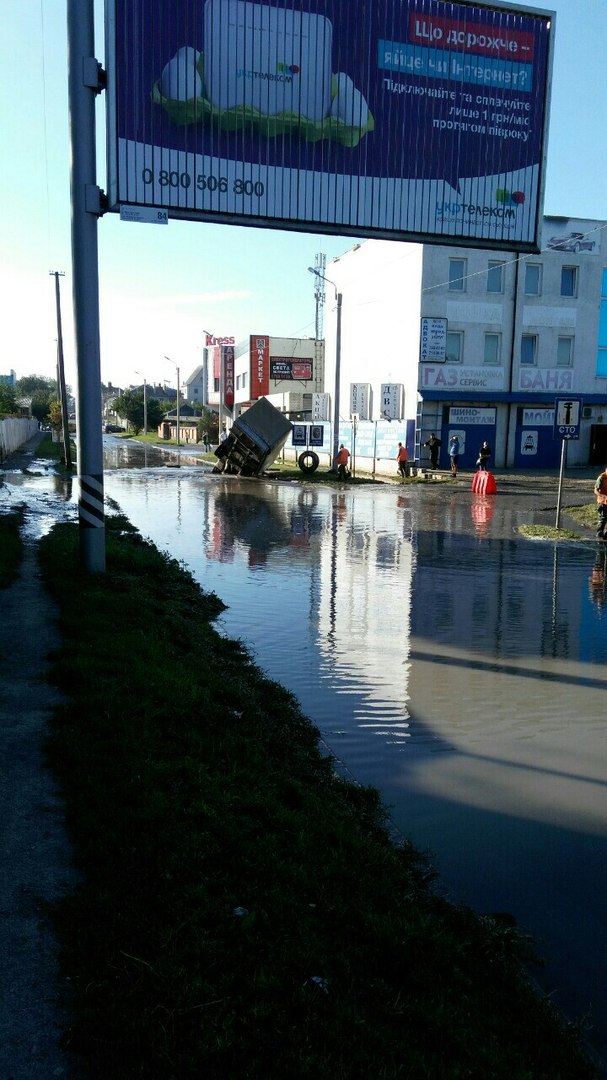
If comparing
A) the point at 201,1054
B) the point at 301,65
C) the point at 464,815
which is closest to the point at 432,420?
the point at 301,65

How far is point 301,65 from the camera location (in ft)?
43.3

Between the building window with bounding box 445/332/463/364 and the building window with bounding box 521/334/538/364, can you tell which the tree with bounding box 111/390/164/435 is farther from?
the building window with bounding box 521/334/538/364

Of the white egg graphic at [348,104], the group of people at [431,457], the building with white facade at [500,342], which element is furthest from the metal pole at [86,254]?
the building with white facade at [500,342]

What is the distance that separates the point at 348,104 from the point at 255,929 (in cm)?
1316

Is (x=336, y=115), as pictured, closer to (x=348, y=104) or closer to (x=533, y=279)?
(x=348, y=104)

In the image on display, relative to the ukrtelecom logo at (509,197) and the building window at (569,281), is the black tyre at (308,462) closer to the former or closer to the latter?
the building window at (569,281)

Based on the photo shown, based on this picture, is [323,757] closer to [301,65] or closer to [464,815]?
[464,815]

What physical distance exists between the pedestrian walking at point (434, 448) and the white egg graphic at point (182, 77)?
1047 inches

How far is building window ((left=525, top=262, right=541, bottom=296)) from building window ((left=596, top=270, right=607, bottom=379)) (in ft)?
11.0

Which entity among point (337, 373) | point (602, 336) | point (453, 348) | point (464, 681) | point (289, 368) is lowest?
point (464, 681)

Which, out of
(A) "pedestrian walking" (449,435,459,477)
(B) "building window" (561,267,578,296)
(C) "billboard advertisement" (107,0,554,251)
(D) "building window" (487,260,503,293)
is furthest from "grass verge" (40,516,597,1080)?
(B) "building window" (561,267,578,296)

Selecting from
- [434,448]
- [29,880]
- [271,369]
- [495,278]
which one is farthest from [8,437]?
[29,880]

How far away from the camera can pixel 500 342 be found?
131 ft

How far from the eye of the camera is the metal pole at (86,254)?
36.4ft
